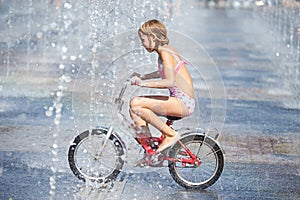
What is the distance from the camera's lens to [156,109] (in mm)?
6902

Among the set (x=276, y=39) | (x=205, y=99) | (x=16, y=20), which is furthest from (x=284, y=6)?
(x=205, y=99)

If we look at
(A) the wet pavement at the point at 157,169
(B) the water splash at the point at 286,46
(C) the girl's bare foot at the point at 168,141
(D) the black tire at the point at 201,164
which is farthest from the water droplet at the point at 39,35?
(C) the girl's bare foot at the point at 168,141

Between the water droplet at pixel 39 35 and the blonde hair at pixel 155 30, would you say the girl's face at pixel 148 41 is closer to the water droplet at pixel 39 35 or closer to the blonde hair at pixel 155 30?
the blonde hair at pixel 155 30

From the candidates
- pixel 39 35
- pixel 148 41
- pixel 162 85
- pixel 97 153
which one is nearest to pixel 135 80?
pixel 162 85

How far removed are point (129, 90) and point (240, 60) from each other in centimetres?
1212

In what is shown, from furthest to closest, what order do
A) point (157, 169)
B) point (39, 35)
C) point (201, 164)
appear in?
point (39, 35) → point (157, 169) → point (201, 164)

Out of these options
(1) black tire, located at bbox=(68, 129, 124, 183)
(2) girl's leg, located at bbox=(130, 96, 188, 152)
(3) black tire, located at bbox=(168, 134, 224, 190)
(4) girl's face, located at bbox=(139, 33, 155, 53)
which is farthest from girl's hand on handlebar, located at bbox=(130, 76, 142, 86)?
(3) black tire, located at bbox=(168, 134, 224, 190)

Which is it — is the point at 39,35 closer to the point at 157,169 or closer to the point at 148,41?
the point at 157,169

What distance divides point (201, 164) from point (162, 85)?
2.54ft

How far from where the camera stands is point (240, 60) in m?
19.4

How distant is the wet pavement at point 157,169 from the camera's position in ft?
23.2

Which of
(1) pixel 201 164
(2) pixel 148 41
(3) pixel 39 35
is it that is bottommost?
(3) pixel 39 35

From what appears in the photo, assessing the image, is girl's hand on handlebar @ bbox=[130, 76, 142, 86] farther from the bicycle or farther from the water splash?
the water splash

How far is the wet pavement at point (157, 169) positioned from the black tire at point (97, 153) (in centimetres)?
10
